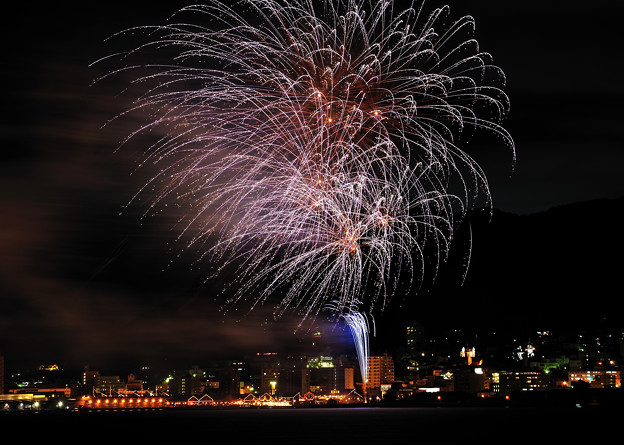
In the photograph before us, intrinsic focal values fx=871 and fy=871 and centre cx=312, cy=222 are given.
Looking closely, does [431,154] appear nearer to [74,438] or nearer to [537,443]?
[537,443]

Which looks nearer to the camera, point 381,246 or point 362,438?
point 381,246

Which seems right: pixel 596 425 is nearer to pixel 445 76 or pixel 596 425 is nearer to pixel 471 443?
pixel 471 443

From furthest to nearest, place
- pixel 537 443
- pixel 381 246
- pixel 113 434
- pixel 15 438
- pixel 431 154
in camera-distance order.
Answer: pixel 113 434 < pixel 15 438 < pixel 537 443 < pixel 381 246 < pixel 431 154

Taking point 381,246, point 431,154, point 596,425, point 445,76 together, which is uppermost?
point 445,76

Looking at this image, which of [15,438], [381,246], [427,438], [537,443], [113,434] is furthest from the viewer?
[113,434]

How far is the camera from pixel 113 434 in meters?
106

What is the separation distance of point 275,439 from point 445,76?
56.9 metres

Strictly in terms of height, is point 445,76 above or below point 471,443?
above

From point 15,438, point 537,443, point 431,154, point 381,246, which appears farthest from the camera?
point 15,438

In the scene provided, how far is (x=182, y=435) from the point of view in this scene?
100688mm

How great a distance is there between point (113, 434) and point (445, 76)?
76.5 metres

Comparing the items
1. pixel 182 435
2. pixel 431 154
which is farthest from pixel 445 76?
pixel 182 435

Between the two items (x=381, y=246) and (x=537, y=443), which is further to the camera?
(x=537, y=443)

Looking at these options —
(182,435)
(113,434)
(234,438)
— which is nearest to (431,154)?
(234,438)
